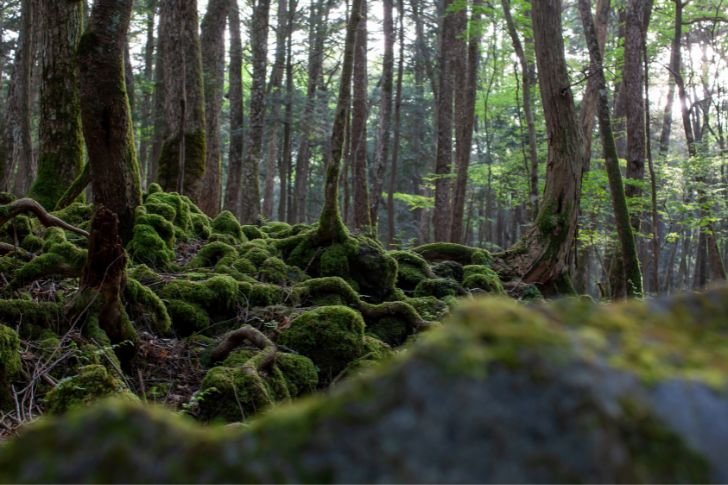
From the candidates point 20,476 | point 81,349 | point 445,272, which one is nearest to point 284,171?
point 445,272

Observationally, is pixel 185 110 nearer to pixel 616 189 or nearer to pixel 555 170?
pixel 555 170

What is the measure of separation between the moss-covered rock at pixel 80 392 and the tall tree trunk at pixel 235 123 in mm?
13134

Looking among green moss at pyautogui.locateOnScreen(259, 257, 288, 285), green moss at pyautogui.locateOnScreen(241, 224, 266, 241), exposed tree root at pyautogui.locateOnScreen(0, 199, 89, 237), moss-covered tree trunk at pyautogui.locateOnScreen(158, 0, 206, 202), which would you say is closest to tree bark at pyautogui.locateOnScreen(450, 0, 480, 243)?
green moss at pyautogui.locateOnScreen(241, 224, 266, 241)

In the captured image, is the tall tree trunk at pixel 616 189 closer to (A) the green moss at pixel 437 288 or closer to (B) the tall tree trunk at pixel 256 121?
(A) the green moss at pixel 437 288

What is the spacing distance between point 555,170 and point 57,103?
25.5ft

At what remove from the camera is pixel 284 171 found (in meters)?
26.6

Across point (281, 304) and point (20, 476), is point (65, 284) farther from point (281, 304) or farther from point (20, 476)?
point (20, 476)

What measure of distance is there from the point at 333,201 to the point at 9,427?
508cm

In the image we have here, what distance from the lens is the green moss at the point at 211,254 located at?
796 cm

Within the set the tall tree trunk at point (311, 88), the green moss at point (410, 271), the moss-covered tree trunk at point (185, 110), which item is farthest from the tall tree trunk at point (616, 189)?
the tall tree trunk at point (311, 88)

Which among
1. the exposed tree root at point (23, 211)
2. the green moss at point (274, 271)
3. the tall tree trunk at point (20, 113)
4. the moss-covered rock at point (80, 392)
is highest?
the tall tree trunk at point (20, 113)

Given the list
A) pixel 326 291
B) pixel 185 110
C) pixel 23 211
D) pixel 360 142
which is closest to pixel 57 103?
pixel 185 110

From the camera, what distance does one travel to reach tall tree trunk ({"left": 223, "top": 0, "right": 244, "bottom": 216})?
58.0 ft

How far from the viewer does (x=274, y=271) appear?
7.92 metres
